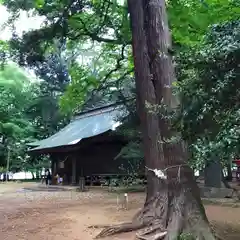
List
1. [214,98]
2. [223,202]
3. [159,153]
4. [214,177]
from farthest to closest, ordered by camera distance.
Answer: [214,177]
[223,202]
[159,153]
[214,98]

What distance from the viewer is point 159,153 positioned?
793 cm

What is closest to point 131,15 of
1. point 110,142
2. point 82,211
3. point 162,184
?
point 162,184

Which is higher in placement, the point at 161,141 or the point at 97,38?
the point at 97,38

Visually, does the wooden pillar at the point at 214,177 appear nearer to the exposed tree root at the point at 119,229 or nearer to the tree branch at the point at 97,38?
the tree branch at the point at 97,38

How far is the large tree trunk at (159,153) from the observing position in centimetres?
687

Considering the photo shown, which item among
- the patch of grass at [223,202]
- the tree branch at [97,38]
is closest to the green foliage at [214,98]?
the patch of grass at [223,202]

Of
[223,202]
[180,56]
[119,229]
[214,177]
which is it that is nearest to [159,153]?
[119,229]

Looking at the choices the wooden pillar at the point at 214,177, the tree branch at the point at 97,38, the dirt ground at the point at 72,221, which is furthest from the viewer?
the wooden pillar at the point at 214,177

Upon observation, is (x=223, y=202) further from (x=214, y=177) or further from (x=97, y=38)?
(x=97, y=38)

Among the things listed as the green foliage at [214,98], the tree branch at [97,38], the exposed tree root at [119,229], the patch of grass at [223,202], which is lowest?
the exposed tree root at [119,229]

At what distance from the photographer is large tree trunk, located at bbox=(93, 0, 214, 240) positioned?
22.5 feet

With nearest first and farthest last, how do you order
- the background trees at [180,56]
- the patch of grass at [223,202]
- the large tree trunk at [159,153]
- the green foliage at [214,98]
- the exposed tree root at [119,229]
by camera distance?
the green foliage at [214,98]
the background trees at [180,56]
the large tree trunk at [159,153]
the exposed tree root at [119,229]
the patch of grass at [223,202]

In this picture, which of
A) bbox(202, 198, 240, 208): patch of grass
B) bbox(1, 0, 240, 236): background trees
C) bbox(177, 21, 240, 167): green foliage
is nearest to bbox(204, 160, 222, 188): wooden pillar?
bbox(202, 198, 240, 208): patch of grass

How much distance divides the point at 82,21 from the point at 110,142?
9502 mm
